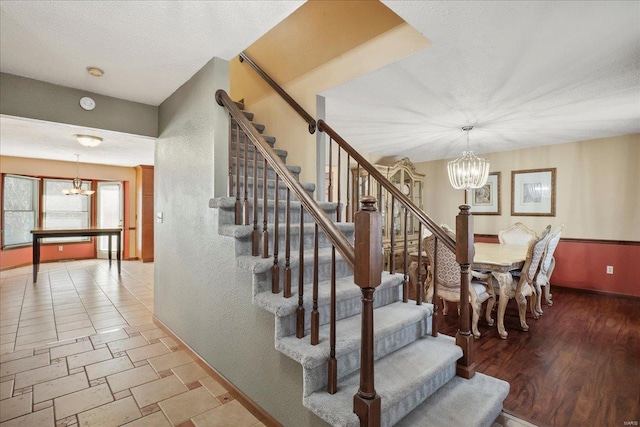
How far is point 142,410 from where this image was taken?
1.92m

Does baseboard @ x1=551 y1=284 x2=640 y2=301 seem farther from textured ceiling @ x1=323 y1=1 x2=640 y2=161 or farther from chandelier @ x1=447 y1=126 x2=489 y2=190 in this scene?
chandelier @ x1=447 y1=126 x2=489 y2=190

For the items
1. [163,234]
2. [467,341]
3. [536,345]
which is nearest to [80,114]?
[163,234]

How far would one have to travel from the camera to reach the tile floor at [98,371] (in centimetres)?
188

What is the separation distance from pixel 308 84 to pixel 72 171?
6.92 meters

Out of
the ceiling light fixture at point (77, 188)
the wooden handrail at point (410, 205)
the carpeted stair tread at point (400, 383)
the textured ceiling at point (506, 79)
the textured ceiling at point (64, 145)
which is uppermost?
the textured ceiling at point (506, 79)

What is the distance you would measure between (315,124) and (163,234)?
74.0 inches

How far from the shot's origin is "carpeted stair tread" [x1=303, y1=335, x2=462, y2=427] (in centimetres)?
139

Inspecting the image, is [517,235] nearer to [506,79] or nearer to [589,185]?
[589,185]

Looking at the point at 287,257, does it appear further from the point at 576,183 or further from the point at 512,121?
the point at 576,183

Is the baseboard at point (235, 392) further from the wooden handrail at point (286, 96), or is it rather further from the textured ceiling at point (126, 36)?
the textured ceiling at point (126, 36)

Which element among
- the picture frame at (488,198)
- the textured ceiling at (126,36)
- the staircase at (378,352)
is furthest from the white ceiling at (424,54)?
the picture frame at (488,198)

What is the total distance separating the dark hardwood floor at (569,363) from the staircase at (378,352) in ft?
1.35

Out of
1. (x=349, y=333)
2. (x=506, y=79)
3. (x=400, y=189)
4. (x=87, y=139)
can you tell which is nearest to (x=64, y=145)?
(x=87, y=139)

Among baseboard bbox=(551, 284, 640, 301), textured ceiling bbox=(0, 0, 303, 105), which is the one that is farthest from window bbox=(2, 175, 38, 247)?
baseboard bbox=(551, 284, 640, 301)
